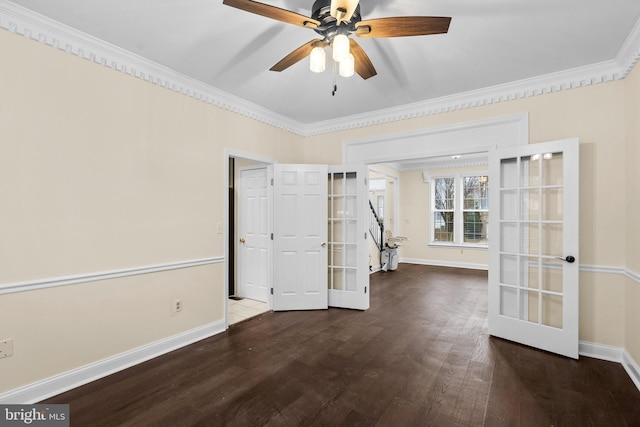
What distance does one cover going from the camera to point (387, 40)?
2.38 metres

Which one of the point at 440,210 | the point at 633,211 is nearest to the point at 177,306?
the point at 633,211

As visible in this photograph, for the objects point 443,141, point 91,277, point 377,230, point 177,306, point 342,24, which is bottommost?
point 177,306

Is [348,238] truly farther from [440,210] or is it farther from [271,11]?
[440,210]

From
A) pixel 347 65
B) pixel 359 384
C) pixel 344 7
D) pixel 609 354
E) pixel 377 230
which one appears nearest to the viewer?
pixel 344 7

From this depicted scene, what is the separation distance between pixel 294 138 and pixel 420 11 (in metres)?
2.80

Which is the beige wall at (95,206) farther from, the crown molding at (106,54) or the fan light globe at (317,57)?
the fan light globe at (317,57)

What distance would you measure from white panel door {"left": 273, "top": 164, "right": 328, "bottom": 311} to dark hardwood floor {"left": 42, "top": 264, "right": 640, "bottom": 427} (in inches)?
26.3

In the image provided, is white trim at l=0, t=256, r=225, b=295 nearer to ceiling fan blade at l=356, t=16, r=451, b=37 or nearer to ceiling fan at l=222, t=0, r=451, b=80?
ceiling fan at l=222, t=0, r=451, b=80

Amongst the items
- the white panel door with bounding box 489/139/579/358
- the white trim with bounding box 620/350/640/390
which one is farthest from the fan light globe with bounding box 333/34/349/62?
the white trim with bounding box 620/350/640/390

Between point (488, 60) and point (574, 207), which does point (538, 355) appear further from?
point (488, 60)

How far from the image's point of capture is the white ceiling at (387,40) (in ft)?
6.70

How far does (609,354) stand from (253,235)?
422cm

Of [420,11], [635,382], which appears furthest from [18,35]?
[635,382]

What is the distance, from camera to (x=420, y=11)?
2.07 m
